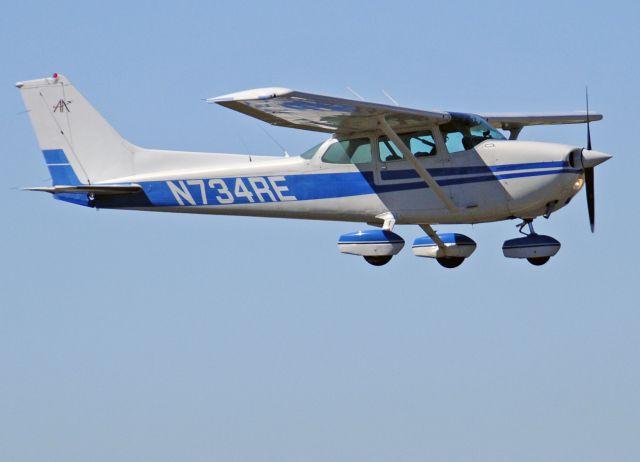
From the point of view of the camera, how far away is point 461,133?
19172 millimetres

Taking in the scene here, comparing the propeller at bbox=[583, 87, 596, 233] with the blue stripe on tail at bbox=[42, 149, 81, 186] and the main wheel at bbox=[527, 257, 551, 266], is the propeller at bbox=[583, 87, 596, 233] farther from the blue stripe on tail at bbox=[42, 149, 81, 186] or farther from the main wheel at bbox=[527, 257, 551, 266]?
the blue stripe on tail at bbox=[42, 149, 81, 186]

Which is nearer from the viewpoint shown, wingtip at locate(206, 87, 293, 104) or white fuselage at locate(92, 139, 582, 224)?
wingtip at locate(206, 87, 293, 104)

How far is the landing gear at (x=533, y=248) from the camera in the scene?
1919 cm

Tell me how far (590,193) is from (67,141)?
26.1 ft

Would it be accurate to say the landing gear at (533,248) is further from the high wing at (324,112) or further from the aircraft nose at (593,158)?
the high wing at (324,112)

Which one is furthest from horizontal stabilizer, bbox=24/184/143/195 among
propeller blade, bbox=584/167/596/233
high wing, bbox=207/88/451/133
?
propeller blade, bbox=584/167/596/233

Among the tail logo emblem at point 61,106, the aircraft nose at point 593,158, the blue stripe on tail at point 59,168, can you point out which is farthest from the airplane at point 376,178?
the tail logo emblem at point 61,106

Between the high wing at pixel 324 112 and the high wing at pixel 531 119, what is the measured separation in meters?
2.61

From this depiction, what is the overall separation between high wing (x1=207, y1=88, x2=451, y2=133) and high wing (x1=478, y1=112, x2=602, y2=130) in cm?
261

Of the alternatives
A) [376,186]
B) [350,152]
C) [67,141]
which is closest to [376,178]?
[376,186]

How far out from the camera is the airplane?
1881 centimetres

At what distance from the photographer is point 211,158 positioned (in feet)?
69.1

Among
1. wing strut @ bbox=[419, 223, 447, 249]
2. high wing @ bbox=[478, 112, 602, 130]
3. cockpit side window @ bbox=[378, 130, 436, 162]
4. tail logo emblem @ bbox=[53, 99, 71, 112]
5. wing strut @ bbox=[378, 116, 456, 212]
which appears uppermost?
high wing @ bbox=[478, 112, 602, 130]

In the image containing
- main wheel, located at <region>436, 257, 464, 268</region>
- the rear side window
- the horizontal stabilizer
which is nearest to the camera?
the rear side window
